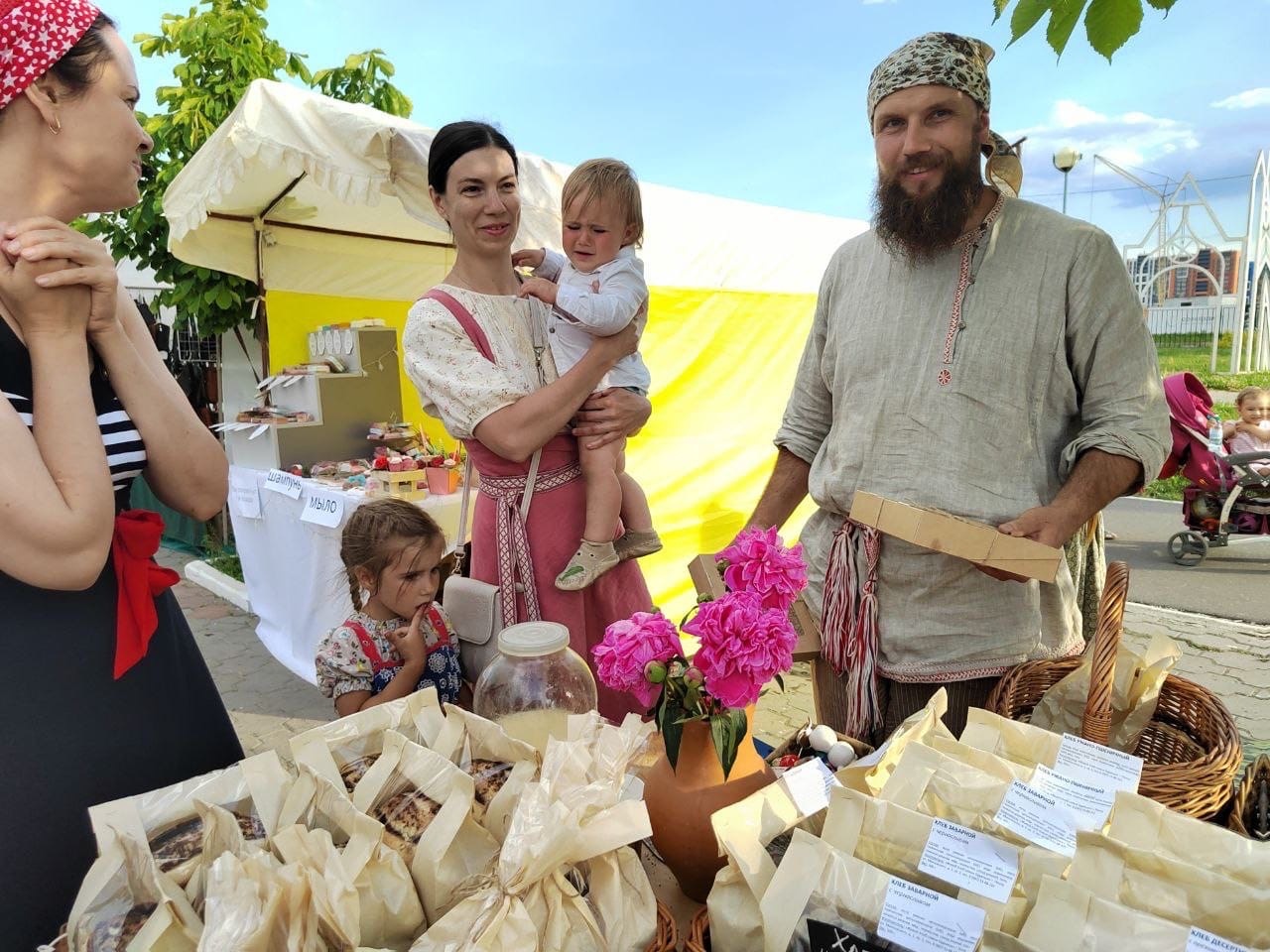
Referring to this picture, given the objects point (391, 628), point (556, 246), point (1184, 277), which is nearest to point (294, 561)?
point (556, 246)

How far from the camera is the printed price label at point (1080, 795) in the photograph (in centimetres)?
98

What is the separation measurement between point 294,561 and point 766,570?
151 inches

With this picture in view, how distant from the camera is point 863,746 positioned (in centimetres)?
135

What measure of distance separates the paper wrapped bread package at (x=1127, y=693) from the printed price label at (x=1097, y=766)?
1.07 feet

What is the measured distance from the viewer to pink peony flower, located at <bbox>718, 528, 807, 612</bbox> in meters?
1.11

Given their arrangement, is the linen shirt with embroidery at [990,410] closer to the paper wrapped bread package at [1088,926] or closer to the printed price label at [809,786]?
the printed price label at [809,786]

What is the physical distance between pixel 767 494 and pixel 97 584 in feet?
4.57

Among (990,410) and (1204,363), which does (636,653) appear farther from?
(1204,363)

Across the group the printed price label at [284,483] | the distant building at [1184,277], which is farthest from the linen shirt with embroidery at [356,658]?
the distant building at [1184,277]

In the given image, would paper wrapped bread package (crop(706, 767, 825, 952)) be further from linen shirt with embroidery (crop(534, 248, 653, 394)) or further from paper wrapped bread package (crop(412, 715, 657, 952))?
linen shirt with embroidery (crop(534, 248, 653, 394))

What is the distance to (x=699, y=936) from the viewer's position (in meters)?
0.94

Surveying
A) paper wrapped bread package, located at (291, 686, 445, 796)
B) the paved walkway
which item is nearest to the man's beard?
paper wrapped bread package, located at (291, 686, 445, 796)

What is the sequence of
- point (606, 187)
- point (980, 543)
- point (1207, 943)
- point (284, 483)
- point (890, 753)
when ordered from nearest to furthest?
point (1207, 943) → point (890, 753) → point (980, 543) → point (606, 187) → point (284, 483)

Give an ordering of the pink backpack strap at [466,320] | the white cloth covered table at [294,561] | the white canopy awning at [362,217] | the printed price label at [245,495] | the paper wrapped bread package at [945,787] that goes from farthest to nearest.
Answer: the printed price label at [245,495] < the white cloth covered table at [294,561] < the white canopy awning at [362,217] < the pink backpack strap at [466,320] < the paper wrapped bread package at [945,787]
